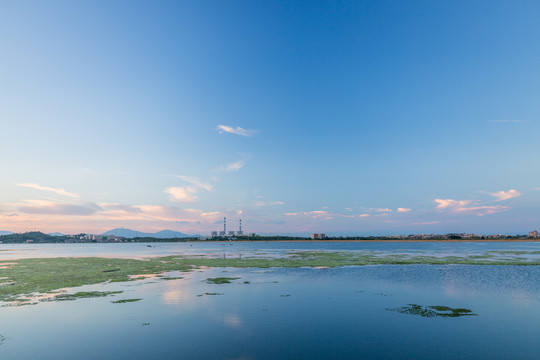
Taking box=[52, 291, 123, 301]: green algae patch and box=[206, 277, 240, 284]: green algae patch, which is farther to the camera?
box=[206, 277, 240, 284]: green algae patch

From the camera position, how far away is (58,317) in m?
22.8

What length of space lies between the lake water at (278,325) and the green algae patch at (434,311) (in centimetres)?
85

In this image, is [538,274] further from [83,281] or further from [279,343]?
[83,281]

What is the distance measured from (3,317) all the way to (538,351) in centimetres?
3598

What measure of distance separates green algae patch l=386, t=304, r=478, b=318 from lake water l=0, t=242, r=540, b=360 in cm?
85

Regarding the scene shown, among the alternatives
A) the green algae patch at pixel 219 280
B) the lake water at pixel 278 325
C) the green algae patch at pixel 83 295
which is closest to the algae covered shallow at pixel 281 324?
the lake water at pixel 278 325

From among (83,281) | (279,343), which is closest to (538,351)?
(279,343)

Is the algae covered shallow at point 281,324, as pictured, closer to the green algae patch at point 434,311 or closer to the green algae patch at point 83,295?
the green algae patch at point 434,311

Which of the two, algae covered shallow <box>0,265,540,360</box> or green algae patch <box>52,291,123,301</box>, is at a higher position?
green algae patch <box>52,291,123,301</box>

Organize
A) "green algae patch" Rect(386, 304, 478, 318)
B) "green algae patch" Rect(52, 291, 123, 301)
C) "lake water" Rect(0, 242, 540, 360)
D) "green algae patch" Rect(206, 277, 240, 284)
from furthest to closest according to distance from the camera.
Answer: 1. "green algae patch" Rect(206, 277, 240, 284)
2. "green algae patch" Rect(52, 291, 123, 301)
3. "green algae patch" Rect(386, 304, 478, 318)
4. "lake water" Rect(0, 242, 540, 360)

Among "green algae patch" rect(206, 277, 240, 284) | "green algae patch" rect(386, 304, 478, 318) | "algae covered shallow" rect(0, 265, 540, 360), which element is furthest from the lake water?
"green algae patch" rect(206, 277, 240, 284)

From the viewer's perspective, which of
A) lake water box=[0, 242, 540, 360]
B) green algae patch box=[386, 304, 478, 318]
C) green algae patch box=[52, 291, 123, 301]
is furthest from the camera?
green algae patch box=[52, 291, 123, 301]

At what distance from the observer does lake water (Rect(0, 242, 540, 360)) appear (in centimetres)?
1678

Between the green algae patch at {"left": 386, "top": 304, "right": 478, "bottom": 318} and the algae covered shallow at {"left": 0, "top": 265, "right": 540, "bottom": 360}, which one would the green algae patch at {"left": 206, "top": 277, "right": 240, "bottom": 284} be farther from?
the green algae patch at {"left": 386, "top": 304, "right": 478, "bottom": 318}
